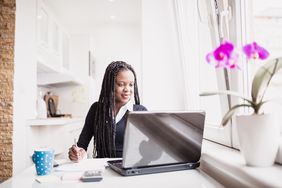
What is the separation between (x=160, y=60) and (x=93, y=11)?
2.88 meters

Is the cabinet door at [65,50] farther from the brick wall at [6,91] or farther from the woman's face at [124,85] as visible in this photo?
the woman's face at [124,85]

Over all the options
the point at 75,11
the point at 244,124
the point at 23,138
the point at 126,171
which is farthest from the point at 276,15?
the point at 75,11

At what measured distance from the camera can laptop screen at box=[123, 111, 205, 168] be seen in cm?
98

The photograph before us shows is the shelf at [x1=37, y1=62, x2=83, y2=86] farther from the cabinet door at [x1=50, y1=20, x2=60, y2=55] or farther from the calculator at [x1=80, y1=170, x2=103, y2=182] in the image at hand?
the calculator at [x1=80, y1=170, x2=103, y2=182]

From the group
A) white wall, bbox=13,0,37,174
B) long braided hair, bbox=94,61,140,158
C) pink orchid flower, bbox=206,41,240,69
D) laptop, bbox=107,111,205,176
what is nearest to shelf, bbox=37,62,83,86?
white wall, bbox=13,0,37,174

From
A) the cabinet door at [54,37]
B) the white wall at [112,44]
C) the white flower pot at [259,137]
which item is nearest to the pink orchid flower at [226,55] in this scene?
the white flower pot at [259,137]

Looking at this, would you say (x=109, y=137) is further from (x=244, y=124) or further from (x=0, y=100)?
(x=0, y=100)

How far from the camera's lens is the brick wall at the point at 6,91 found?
3096 millimetres

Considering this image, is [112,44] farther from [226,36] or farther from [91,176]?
[91,176]

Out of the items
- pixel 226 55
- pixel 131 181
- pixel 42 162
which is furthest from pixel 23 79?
pixel 226 55

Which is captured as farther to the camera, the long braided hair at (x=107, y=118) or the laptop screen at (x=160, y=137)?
the long braided hair at (x=107, y=118)

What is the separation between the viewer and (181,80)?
94.0 inches

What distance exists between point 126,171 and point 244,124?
455mm

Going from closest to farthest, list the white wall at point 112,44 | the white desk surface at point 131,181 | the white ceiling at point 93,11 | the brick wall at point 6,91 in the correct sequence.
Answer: the white desk surface at point 131,181 < the brick wall at point 6,91 < the white ceiling at point 93,11 < the white wall at point 112,44
